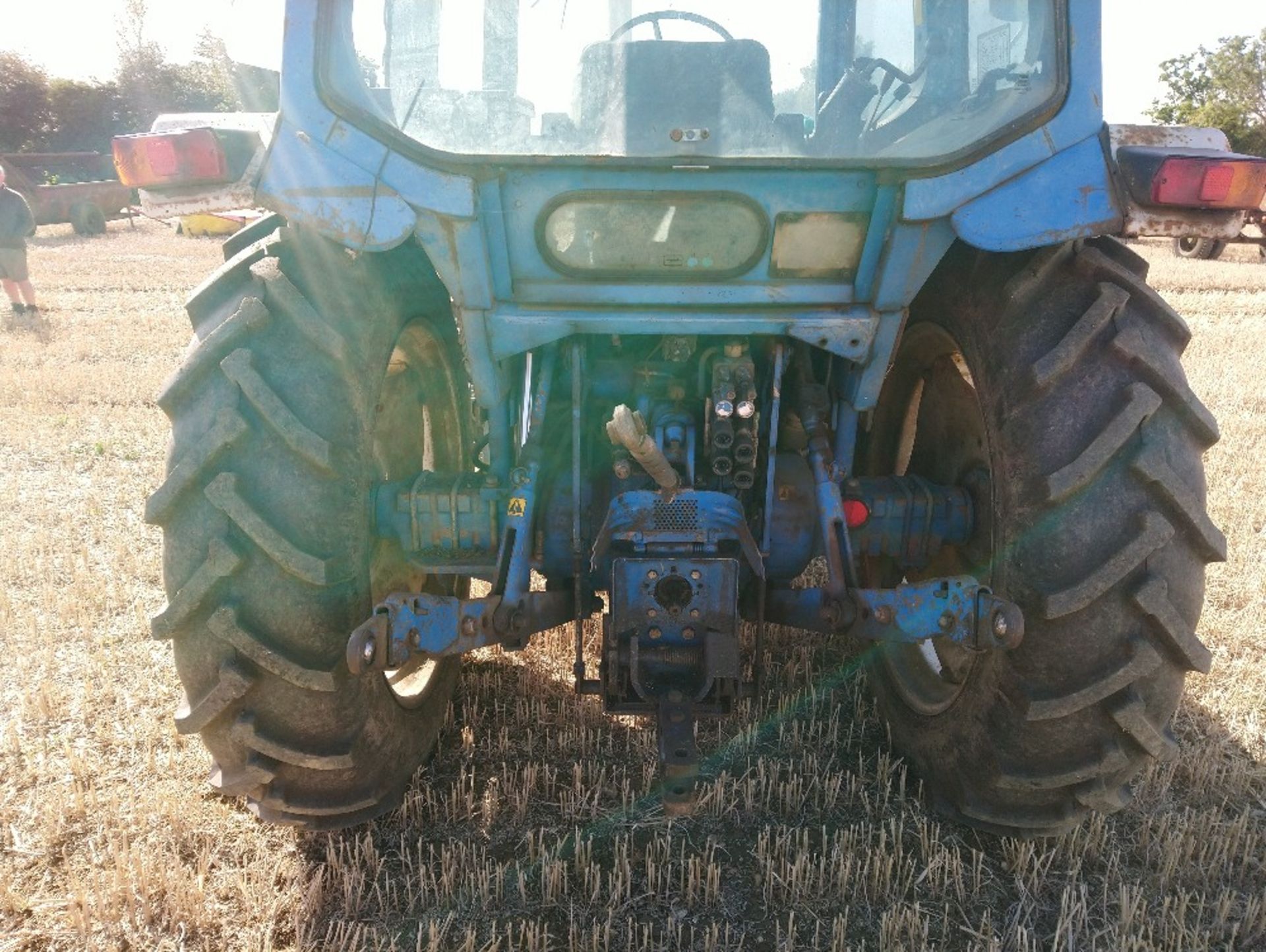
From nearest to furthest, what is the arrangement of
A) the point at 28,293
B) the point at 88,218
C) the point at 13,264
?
the point at 13,264, the point at 28,293, the point at 88,218

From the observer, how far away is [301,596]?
2191 millimetres

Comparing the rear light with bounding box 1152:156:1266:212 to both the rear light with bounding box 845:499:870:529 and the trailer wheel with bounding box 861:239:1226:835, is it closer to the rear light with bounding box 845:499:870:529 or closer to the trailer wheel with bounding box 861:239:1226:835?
the trailer wheel with bounding box 861:239:1226:835

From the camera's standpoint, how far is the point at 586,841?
2676 millimetres

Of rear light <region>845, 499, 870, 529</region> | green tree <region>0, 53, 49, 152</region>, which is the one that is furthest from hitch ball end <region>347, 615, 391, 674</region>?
green tree <region>0, 53, 49, 152</region>

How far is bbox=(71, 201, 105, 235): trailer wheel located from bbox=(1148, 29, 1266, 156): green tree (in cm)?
2817

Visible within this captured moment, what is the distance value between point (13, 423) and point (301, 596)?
6058mm

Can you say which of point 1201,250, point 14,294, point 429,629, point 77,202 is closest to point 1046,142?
point 429,629

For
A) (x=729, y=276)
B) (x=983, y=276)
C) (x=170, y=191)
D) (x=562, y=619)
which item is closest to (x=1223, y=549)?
(x=983, y=276)

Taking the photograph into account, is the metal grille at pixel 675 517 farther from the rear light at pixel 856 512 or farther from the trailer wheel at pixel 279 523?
the trailer wheel at pixel 279 523

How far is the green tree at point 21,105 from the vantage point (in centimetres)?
3328

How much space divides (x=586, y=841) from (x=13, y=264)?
11.3 metres

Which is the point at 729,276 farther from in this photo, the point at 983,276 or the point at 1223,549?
the point at 1223,549

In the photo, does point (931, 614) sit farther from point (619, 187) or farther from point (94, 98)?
point (94, 98)

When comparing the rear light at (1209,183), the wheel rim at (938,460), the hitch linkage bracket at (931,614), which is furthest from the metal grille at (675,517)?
the rear light at (1209,183)
